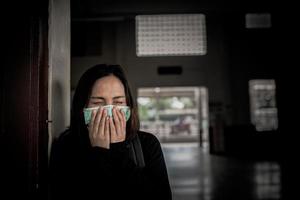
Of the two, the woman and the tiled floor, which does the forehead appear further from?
the tiled floor

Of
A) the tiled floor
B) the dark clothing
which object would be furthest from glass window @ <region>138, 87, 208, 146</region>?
the dark clothing

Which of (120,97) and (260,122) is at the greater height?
(120,97)

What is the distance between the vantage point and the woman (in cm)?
128

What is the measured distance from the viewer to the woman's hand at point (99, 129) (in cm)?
134

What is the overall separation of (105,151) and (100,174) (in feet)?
0.37

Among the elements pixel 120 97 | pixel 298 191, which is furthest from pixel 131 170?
pixel 298 191

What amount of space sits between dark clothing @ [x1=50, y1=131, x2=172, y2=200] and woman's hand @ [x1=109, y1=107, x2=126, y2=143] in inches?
1.2

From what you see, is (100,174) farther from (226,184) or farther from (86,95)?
(226,184)

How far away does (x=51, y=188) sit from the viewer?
4.30 feet

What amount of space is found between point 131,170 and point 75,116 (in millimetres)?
393

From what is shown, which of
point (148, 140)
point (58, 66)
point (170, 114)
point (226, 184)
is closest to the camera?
point (148, 140)

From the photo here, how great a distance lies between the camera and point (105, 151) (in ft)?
4.34

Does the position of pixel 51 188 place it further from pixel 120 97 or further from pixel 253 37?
pixel 253 37

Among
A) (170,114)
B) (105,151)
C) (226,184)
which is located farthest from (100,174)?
(170,114)
